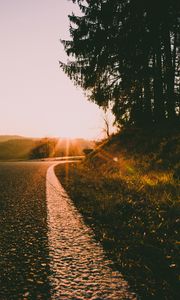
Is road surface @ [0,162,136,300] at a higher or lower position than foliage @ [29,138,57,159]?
lower

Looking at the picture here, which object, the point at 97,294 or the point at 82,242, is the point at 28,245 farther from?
the point at 97,294

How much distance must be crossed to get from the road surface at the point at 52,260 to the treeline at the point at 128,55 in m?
9.21

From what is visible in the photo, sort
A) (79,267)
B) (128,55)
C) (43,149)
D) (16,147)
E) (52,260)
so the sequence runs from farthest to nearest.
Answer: (16,147), (43,149), (128,55), (52,260), (79,267)

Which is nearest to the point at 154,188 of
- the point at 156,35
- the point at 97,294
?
the point at 97,294

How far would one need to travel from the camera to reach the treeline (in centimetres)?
1194

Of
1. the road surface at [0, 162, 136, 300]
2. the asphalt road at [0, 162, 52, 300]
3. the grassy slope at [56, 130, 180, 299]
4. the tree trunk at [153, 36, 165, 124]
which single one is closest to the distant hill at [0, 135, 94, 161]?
the tree trunk at [153, 36, 165, 124]

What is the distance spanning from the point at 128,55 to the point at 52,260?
1119 cm

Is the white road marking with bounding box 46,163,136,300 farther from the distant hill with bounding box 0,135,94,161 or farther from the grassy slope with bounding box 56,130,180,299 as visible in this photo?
the distant hill with bounding box 0,135,94,161

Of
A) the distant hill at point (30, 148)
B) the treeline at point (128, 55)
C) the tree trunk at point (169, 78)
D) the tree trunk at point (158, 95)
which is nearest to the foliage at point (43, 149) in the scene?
the distant hill at point (30, 148)

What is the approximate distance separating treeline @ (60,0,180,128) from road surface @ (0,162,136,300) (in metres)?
9.21

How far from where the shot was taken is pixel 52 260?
220 cm

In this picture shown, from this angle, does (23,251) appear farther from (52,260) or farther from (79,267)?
(79,267)

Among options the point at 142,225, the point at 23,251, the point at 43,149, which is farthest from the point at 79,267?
the point at 43,149

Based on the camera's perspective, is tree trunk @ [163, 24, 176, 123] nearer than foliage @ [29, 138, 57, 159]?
Yes
